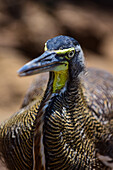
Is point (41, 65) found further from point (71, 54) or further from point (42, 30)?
point (42, 30)

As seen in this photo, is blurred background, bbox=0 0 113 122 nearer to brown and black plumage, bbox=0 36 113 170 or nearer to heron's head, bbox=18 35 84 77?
brown and black plumage, bbox=0 36 113 170

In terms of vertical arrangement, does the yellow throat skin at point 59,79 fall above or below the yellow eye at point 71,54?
below

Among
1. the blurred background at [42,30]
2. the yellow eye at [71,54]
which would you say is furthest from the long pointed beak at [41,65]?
the blurred background at [42,30]

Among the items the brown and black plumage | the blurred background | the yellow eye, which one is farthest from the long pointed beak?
the blurred background

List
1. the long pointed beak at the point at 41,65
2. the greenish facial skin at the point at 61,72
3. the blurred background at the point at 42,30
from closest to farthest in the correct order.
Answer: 1. the long pointed beak at the point at 41,65
2. the greenish facial skin at the point at 61,72
3. the blurred background at the point at 42,30

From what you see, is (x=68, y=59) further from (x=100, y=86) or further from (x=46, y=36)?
(x=46, y=36)

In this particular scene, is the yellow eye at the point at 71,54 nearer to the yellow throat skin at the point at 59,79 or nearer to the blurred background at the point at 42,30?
the yellow throat skin at the point at 59,79

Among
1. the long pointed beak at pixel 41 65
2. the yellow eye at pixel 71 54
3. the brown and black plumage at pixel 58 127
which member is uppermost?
the yellow eye at pixel 71 54

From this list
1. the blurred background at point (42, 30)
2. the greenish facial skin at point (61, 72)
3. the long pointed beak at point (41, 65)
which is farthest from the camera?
the blurred background at point (42, 30)
